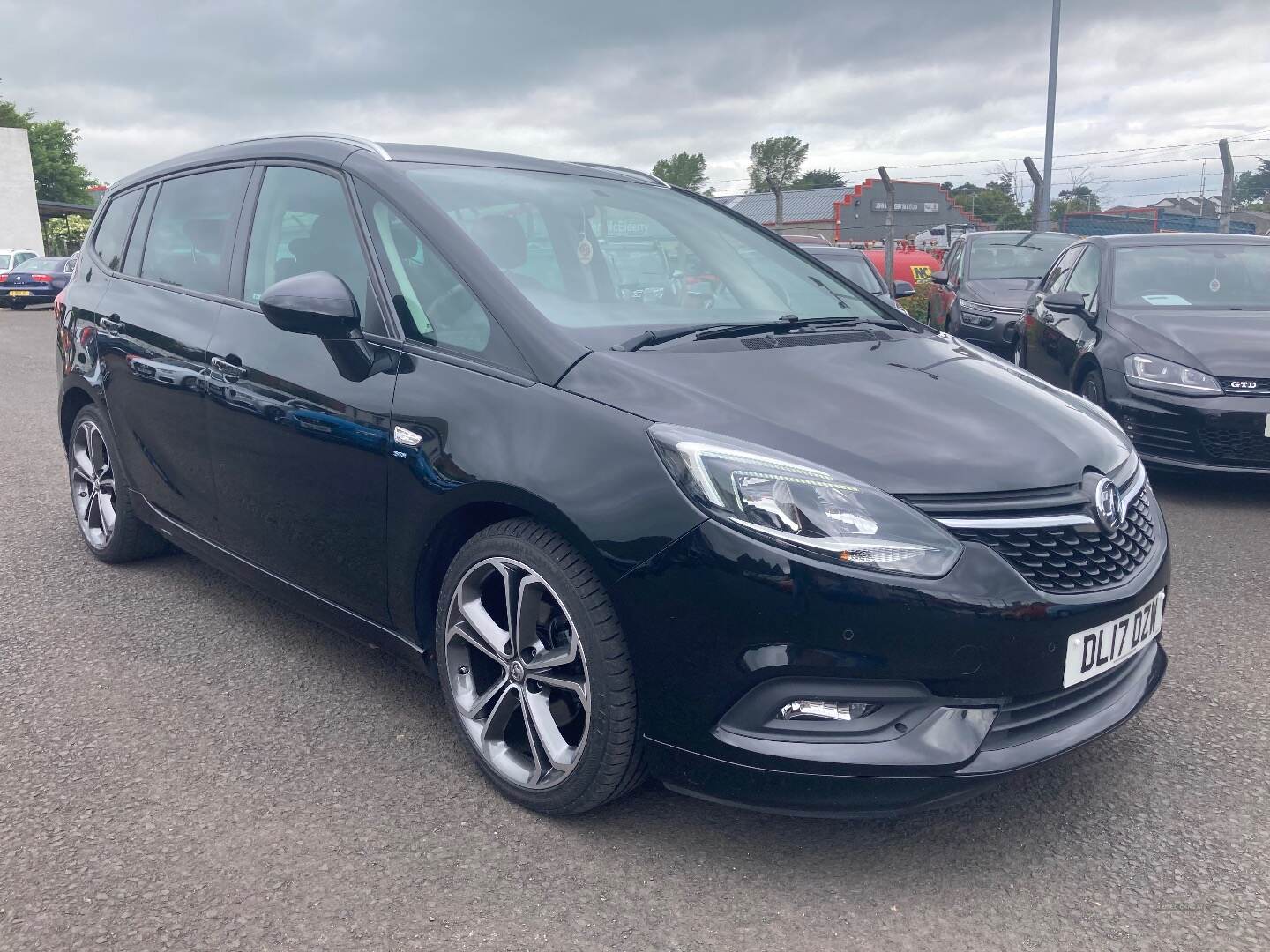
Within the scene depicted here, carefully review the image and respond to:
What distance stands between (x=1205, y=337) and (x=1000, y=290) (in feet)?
17.4

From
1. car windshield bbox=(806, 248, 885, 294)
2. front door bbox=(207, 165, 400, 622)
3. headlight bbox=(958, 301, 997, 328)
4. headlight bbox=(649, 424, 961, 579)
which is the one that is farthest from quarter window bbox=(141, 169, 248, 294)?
headlight bbox=(958, 301, 997, 328)

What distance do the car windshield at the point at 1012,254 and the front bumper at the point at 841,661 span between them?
1010cm

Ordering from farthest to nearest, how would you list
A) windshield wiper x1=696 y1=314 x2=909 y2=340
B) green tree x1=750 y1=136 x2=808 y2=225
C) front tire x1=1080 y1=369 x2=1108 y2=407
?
green tree x1=750 y1=136 x2=808 y2=225, front tire x1=1080 y1=369 x2=1108 y2=407, windshield wiper x1=696 y1=314 x2=909 y2=340

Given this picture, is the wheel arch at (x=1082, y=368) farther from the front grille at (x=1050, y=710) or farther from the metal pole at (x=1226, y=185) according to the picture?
the metal pole at (x=1226, y=185)

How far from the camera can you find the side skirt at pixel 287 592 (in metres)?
3.11

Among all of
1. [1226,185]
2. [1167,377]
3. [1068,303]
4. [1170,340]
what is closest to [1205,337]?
[1170,340]

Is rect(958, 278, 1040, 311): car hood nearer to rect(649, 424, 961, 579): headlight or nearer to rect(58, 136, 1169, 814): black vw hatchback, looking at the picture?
rect(58, 136, 1169, 814): black vw hatchback

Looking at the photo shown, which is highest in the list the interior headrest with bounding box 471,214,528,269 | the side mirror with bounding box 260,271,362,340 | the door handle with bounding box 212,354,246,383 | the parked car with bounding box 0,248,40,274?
the parked car with bounding box 0,248,40,274

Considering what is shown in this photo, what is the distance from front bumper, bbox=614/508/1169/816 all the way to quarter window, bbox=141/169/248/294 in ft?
7.30

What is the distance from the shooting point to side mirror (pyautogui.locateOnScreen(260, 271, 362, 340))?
300 centimetres

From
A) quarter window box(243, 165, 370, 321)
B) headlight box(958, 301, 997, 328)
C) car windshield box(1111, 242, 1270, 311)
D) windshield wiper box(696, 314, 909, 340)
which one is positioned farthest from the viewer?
headlight box(958, 301, 997, 328)

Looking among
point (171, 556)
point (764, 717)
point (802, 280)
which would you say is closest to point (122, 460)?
point (171, 556)

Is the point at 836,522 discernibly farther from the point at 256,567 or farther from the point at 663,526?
the point at 256,567

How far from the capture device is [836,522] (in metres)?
2.33
